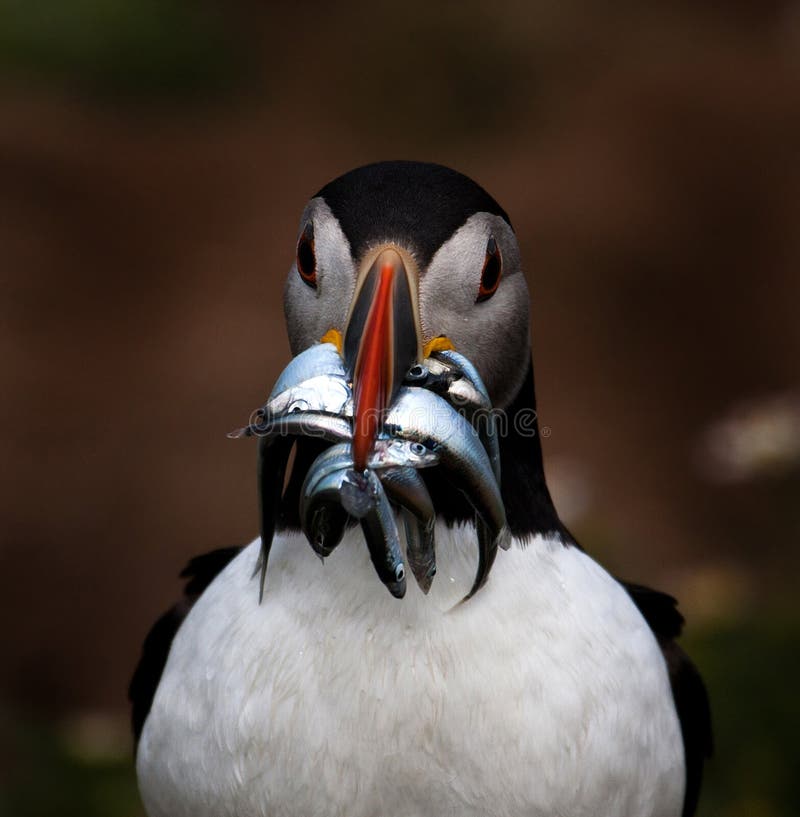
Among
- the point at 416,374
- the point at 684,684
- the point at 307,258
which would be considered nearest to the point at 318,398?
the point at 416,374

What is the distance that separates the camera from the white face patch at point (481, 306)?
8.36 feet

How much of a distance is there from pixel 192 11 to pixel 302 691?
946 centimetres

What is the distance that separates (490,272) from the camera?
8.73ft

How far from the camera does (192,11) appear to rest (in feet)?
36.8

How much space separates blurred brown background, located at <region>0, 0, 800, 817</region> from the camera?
5082mm

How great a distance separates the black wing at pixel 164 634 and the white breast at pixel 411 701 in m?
0.47

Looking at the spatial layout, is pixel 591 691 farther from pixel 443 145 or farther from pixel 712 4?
pixel 712 4

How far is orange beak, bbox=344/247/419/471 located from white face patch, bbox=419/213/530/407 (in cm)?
11

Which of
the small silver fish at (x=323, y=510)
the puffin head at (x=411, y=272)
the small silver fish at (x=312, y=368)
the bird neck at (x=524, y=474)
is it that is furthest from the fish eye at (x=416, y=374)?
the bird neck at (x=524, y=474)

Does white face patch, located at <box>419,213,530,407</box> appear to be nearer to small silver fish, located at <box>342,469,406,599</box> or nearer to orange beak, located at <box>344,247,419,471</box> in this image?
orange beak, located at <box>344,247,419,471</box>

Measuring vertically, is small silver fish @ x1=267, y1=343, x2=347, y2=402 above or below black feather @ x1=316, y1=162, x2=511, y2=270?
below

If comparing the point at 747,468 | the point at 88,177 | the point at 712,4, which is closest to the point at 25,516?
the point at 88,177

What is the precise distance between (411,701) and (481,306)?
0.74m

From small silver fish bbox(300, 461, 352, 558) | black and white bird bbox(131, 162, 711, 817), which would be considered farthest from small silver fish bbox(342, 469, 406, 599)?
black and white bird bbox(131, 162, 711, 817)
